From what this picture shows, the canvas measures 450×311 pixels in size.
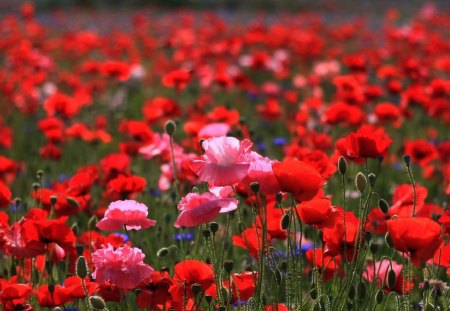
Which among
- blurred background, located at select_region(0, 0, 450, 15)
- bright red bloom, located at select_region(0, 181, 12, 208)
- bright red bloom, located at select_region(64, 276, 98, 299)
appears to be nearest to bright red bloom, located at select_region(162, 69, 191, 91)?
bright red bloom, located at select_region(0, 181, 12, 208)

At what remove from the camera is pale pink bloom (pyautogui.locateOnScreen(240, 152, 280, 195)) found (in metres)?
1.59

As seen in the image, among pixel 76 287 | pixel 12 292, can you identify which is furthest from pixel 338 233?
pixel 12 292

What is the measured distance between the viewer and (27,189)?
12.9ft

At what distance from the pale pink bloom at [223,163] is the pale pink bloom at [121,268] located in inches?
9.0

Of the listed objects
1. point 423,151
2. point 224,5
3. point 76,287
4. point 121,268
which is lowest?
point 224,5

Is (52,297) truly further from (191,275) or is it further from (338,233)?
(338,233)

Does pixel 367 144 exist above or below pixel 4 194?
above

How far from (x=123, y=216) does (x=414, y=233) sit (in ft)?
2.19

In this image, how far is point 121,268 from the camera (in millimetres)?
1600

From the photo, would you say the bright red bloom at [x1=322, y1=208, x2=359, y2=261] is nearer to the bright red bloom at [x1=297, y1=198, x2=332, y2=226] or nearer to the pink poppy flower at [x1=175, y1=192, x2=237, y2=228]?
the bright red bloom at [x1=297, y1=198, x2=332, y2=226]

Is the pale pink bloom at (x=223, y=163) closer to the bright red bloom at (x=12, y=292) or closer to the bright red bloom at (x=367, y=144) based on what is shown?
the bright red bloom at (x=367, y=144)

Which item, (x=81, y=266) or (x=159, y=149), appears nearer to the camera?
(x=81, y=266)

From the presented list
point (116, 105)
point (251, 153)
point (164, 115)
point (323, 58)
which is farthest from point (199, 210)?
point (323, 58)

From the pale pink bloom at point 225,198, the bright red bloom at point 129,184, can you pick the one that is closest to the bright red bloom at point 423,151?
the bright red bloom at point 129,184
